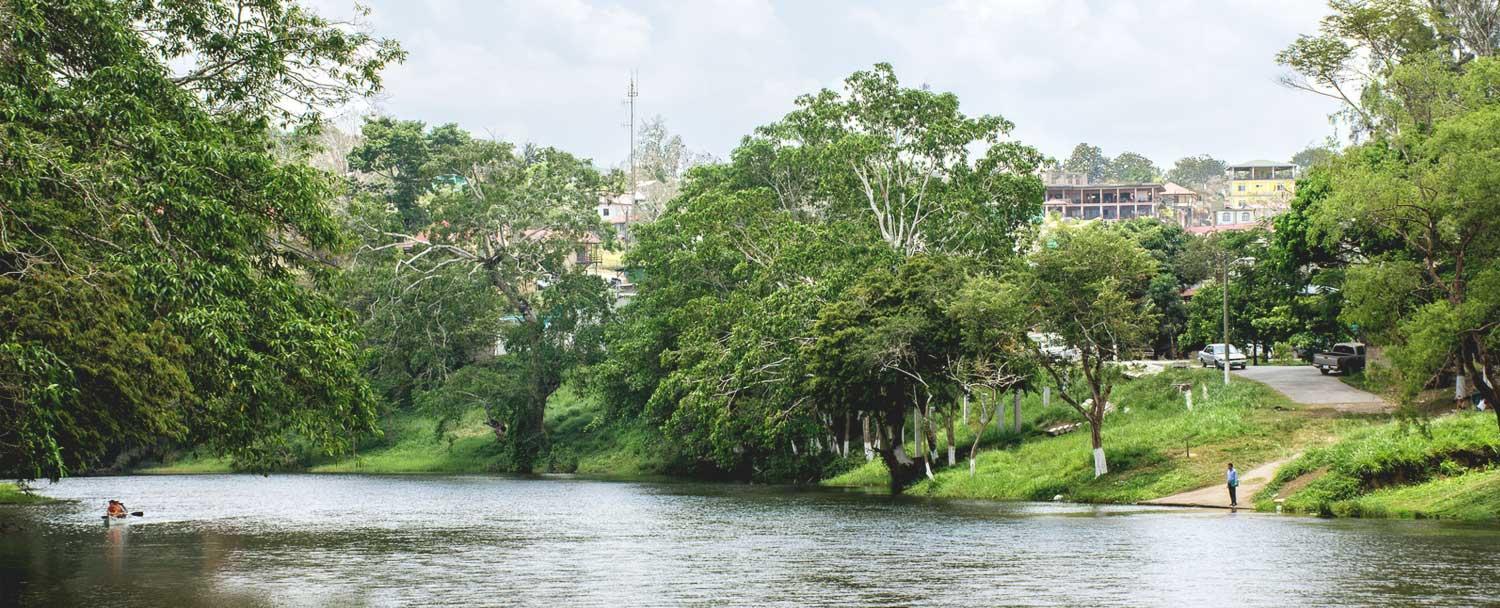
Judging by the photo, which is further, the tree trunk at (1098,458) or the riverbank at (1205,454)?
the tree trunk at (1098,458)

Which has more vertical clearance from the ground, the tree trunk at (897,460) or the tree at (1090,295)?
the tree at (1090,295)

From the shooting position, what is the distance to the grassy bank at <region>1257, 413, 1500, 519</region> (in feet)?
147

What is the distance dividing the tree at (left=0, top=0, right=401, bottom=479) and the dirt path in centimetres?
3143

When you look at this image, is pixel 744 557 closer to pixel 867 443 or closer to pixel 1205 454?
pixel 1205 454

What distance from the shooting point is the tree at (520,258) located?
94.2 metres

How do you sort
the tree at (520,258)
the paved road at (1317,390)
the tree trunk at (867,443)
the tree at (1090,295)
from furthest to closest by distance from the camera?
the tree at (520,258), the tree trunk at (867,443), the paved road at (1317,390), the tree at (1090,295)

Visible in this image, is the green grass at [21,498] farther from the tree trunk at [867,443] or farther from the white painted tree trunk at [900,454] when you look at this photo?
the tree trunk at [867,443]

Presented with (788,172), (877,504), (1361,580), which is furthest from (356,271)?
(1361,580)

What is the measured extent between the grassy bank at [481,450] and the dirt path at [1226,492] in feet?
148

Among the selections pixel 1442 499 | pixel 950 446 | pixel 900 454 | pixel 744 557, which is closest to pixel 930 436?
pixel 950 446

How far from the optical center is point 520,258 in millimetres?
96375

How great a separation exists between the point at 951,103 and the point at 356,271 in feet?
135

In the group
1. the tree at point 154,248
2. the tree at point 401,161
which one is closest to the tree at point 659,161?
the tree at point 401,161

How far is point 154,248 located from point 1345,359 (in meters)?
66.1
